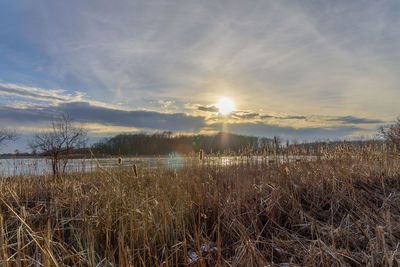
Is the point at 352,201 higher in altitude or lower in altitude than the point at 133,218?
lower

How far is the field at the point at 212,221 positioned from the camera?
8.02 ft

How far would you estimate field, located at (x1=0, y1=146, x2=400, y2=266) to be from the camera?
2445mm

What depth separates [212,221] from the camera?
4.10 metres

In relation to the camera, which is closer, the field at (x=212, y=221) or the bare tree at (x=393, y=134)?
the field at (x=212, y=221)

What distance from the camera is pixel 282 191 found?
15.5 ft

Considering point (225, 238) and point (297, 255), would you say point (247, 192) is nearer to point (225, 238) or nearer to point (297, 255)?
point (225, 238)

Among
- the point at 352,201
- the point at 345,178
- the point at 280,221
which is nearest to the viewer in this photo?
the point at 280,221

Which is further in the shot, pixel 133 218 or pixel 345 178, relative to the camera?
pixel 345 178

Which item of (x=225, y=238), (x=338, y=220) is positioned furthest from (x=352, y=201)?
(x=225, y=238)

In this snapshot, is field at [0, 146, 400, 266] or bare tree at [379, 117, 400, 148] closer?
field at [0, 146, 400, 266]

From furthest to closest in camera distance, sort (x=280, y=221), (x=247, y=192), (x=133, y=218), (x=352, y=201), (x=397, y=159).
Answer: (x=397, y=159), (x=247, y=192), (x=352, y=201), (x=280, y=221), (x=133, y=218)

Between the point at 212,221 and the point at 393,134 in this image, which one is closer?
the point at 212,221

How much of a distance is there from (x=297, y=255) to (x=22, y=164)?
9653mm

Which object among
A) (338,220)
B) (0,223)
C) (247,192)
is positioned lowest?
(338,220)
